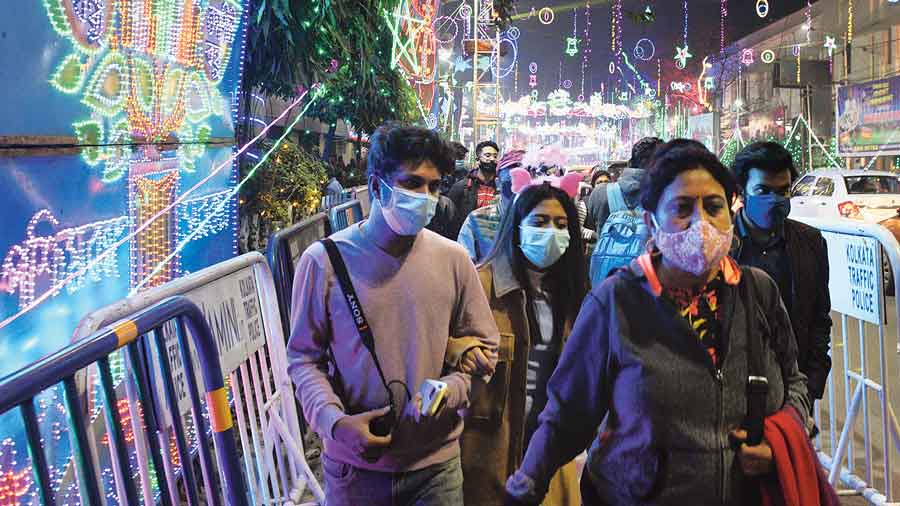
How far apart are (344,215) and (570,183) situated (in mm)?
5540

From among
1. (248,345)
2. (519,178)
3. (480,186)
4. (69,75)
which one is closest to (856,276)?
(519,178)

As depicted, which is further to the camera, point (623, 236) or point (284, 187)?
point (284, 187)

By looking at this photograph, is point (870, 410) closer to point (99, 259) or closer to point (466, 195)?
point (466, 195)

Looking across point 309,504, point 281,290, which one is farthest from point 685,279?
point 281,290

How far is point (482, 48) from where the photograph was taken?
31.1m

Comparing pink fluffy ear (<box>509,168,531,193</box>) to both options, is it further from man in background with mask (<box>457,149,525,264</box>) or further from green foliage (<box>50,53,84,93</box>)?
green foliage (<box>50,53,84,93</box>)

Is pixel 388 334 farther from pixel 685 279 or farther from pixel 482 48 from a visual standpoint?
pixel 482 48

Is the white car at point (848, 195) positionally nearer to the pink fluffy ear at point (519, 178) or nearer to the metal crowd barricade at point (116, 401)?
the pink fluffy ear at point (519, 178)

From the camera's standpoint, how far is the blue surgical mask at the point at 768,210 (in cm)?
422

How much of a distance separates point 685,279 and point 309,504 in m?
3.33

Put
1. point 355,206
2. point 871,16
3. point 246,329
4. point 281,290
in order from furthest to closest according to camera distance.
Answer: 1. point 871,16
2. point 355,206
3. point 281,290
4. point 246,329

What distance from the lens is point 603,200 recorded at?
8672mm

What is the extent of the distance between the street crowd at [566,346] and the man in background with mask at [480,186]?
500 cm

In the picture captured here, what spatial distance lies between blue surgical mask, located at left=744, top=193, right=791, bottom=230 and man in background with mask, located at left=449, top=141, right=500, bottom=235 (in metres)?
5.22
